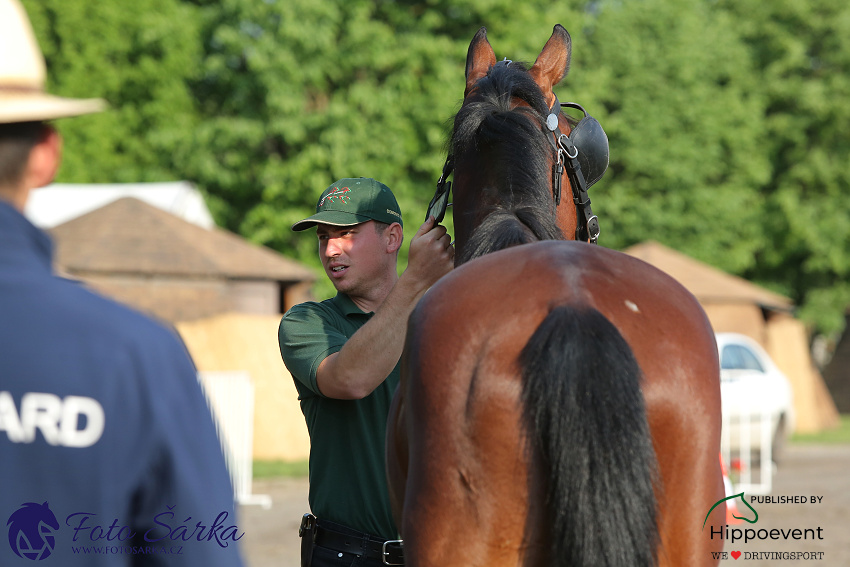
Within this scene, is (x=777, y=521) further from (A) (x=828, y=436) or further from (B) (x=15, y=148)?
(A) (x=828, y=436)

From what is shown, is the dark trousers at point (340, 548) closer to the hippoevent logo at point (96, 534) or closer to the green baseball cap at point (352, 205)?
the green baseball cap at point (352, 205)

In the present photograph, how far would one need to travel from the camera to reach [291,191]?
78.0ft

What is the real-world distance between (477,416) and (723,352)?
1514 cm

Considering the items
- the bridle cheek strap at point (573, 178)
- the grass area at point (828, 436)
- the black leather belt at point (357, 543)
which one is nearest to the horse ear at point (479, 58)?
the bridle cheek strap at point (573, 178)

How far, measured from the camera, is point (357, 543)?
320 cm

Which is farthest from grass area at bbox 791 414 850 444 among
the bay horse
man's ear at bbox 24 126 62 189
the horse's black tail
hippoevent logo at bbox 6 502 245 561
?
Result: man's ear at bbox 24 126 62 189

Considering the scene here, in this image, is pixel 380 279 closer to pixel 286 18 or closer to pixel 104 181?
pixel 286 18

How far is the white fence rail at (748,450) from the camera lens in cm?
1284

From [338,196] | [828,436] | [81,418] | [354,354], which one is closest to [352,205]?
[338,196]

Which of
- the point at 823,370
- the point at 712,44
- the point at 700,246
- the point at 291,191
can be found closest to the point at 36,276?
the point at 291,191

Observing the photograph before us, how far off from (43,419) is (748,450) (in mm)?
13701

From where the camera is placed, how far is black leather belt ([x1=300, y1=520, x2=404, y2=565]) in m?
3.14

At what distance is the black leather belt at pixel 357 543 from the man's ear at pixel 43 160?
200 cm

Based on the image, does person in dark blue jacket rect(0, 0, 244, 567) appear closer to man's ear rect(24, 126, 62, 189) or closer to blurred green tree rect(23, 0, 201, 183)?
man's ear rect(24, 126, 62, 189)
